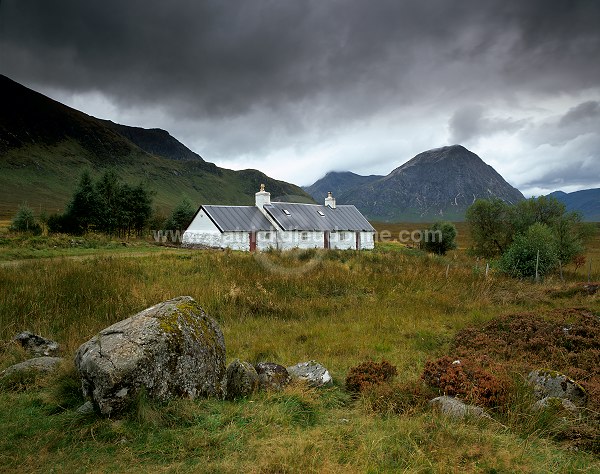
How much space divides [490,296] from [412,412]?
1158 cm

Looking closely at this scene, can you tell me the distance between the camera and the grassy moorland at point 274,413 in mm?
4074

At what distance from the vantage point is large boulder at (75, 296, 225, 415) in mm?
4699

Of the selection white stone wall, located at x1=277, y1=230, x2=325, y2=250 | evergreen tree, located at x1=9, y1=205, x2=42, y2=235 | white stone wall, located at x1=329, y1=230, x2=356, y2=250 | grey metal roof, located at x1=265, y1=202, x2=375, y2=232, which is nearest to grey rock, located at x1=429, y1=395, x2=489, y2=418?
white stone wall, located at x1=277, y1=230, x2=325, y2=250

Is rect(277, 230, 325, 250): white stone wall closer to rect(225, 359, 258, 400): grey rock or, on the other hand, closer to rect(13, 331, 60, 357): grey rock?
rect(13, 331, 60, 357): grey rock

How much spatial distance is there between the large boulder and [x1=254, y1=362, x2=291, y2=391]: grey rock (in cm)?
64

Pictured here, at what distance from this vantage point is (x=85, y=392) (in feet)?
16.4

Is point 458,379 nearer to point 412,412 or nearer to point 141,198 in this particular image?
point 412,412

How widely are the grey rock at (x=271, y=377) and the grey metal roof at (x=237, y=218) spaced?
35.7m

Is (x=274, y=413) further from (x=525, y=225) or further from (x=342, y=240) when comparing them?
(x=342, y=240)

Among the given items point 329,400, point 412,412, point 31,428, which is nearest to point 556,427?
point 412,412

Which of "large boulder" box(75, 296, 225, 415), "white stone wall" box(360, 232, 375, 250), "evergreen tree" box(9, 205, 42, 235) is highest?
"evergreen tree" box(9, 205, 42, 235)

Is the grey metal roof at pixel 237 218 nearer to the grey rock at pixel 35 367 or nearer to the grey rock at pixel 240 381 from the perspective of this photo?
the grey rock at pixel 35 367

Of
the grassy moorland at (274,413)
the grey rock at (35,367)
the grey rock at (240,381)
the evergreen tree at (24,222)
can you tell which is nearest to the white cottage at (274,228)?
the evergreen tree at (24,222)

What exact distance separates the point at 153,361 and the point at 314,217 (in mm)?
44728
